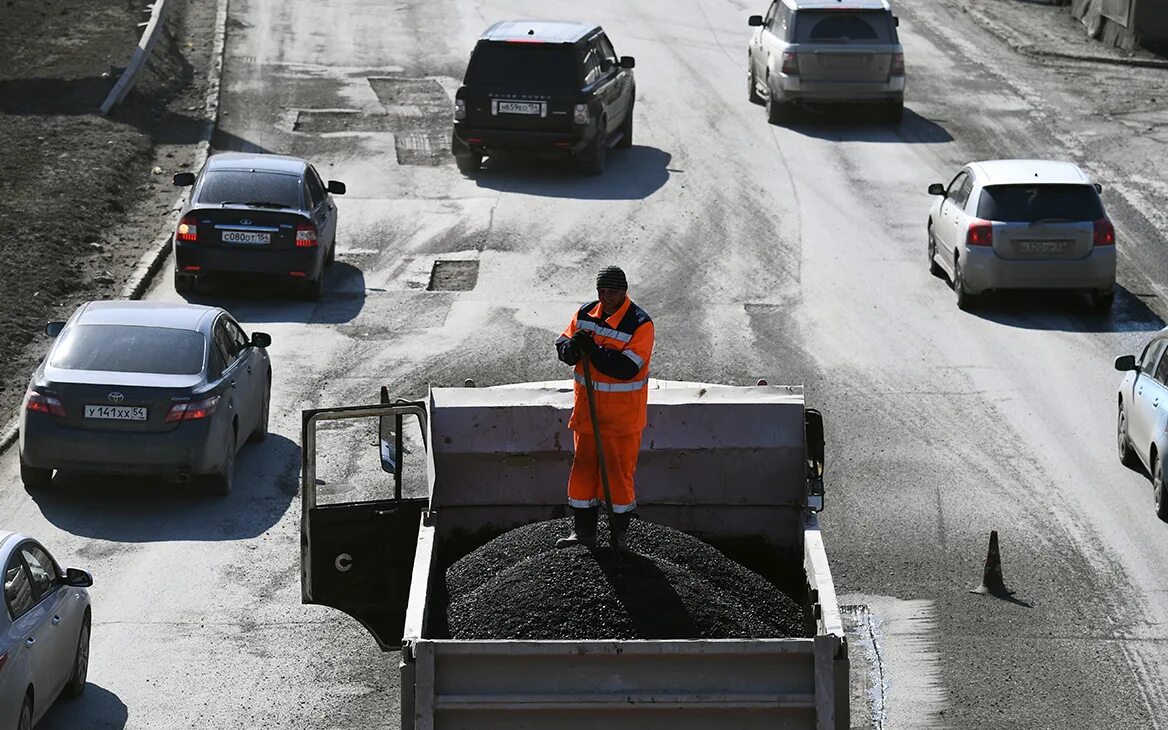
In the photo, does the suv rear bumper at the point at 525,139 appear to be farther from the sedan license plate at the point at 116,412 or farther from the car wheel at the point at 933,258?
the sedan license plate at the point at 116,412

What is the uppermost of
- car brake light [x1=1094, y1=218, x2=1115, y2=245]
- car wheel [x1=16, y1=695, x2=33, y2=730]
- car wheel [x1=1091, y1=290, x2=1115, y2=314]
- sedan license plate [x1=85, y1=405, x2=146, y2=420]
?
car wheel [x1=16, y1=695, x2=33, y2=730]

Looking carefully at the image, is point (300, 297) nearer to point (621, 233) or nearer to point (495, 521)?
point (621, 233)

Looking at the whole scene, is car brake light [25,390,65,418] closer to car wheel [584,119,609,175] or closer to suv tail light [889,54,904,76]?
car wheel [584,119,609,175]

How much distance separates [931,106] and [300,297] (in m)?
14.1

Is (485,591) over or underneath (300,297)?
over

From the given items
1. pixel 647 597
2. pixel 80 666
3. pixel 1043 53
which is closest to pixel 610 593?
pixel 647 597

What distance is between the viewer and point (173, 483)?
1552 cm

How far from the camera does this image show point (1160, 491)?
1489 centimetres

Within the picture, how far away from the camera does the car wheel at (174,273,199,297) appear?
21.2 metres

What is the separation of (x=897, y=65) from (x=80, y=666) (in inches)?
814

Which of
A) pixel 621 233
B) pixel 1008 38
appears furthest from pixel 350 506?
pixel 1008 38

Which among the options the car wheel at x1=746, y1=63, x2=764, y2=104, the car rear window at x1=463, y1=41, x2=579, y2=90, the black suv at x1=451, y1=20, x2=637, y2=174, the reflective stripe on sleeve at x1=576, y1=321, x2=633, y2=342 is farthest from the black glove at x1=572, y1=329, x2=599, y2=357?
the car wheel at x1=746, y1=63, x2=764, y2=104

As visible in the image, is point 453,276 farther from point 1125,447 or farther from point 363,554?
point 363,554

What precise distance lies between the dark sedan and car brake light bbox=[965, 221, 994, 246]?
7.65 meters
